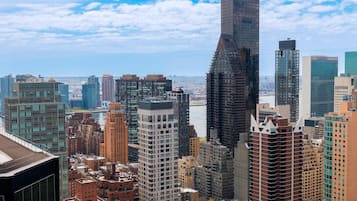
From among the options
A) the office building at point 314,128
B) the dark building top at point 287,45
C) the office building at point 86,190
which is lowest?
the office building at point 86,190

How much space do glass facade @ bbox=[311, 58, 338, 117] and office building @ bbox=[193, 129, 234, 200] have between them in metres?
11.0

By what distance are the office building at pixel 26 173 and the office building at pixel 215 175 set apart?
35.5 feet

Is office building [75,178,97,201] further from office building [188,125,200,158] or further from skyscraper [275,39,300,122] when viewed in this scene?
skyscraper [275,39,300,122]

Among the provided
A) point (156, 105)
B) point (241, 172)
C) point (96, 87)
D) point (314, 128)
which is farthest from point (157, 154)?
point (96, 87)

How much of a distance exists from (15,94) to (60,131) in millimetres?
1241

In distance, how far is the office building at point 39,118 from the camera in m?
7.90

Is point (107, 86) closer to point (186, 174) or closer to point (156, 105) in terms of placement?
point (186, 174)

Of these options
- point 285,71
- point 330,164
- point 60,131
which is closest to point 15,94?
point 60,131

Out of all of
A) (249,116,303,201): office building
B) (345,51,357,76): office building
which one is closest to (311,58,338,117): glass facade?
(345,51,357,76): office building

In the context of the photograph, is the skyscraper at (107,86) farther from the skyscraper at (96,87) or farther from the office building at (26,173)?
the office building at (26,173)

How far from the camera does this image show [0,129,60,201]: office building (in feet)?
6.15

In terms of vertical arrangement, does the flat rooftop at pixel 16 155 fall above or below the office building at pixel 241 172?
above

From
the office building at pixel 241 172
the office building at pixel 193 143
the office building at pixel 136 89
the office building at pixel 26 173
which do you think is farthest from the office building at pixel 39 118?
the office building at pixel 136 89

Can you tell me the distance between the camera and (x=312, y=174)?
36.2 feet
